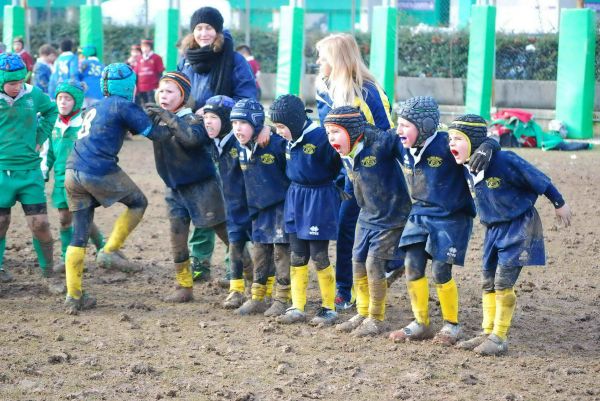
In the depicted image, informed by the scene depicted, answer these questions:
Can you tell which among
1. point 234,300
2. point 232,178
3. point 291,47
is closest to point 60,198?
point 232,178

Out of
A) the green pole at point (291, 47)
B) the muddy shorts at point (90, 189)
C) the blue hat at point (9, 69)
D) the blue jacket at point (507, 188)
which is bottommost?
the muddy shorts at point (90, 189)

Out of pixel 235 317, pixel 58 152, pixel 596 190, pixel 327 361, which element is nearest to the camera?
pixel 327 361

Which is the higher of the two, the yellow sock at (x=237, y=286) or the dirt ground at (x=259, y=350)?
the yellow sock at (x=237, y=286)

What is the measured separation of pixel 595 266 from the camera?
8.83 metres

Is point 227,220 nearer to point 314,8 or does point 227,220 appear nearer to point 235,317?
point 235,317

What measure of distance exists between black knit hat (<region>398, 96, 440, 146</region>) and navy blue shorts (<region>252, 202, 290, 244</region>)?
135 centimetres

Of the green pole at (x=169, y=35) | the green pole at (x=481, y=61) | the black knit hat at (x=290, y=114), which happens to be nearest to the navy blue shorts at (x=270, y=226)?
the black knit hat at (x=290, y=114)

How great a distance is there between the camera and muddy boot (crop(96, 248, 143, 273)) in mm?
8672

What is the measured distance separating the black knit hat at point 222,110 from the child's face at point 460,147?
6.31 feet

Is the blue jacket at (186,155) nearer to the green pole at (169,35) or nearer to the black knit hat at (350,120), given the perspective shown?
the black knit hat at (350,120)

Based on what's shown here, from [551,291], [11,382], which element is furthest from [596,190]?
[11,382]

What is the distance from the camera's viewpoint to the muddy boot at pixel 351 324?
6.86 m

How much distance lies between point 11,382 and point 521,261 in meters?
3.19

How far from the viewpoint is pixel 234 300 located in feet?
24.7
